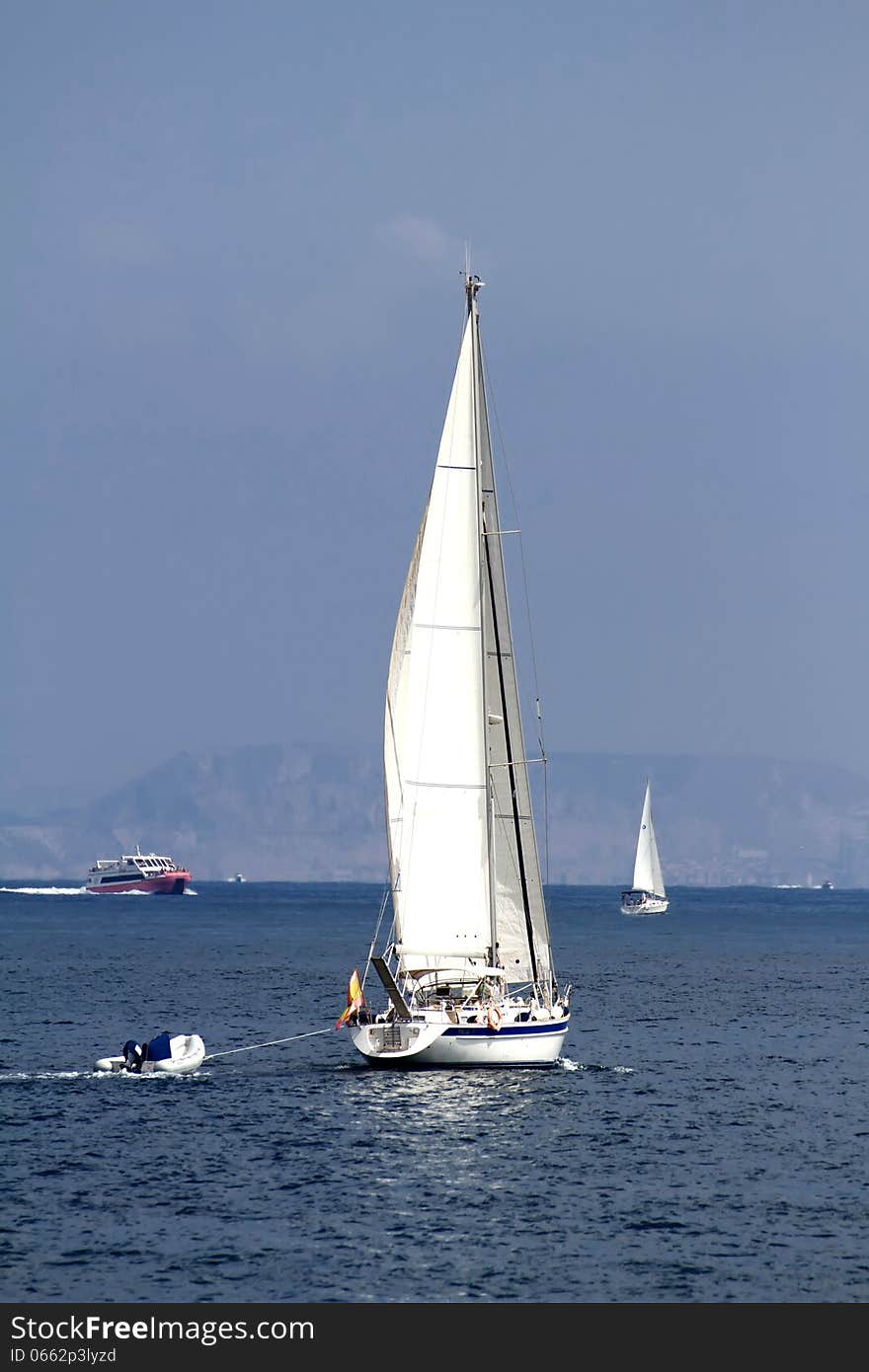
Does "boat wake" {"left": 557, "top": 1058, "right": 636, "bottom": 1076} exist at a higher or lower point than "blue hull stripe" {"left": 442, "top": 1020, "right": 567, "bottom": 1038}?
lower

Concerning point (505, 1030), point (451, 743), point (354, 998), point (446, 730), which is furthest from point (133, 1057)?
point (446, 730)

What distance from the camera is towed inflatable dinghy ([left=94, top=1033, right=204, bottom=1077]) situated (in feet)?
202

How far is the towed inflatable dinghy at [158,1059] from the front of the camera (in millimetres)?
61625

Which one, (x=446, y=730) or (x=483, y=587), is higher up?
(x=483, y=587)

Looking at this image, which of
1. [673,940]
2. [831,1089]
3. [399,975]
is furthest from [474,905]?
[673,940]

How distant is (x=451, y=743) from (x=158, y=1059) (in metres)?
14.5

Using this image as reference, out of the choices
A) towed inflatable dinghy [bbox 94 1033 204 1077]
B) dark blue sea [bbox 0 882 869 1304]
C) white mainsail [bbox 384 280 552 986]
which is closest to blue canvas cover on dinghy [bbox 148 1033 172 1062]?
towed inflatable dinghy [bbox 94 1033 204 1077]

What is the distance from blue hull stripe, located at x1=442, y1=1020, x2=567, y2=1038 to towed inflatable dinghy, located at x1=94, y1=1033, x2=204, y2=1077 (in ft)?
32.7

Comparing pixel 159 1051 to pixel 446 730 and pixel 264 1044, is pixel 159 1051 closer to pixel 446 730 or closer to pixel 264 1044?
pixel 264 1044

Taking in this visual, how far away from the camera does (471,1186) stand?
44750 millimetres

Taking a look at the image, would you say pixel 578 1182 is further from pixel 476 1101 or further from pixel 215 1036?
pixel 215 1036

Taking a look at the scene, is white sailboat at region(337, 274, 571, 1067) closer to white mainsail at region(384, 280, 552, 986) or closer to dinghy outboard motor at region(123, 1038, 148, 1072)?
white mainsail at region(384, 280, 552, 986)

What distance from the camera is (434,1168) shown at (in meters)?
46.7

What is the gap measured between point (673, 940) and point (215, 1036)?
348 ft
